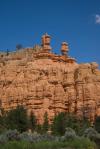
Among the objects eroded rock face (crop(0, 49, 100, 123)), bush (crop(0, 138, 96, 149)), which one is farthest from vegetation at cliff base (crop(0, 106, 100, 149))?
eroded rock face (crop(0, 49, 100, 123))

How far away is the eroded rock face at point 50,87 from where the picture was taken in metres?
86.7

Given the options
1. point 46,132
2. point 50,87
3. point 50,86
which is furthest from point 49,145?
point 50,86

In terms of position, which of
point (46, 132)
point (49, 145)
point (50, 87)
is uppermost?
point (50, 87)

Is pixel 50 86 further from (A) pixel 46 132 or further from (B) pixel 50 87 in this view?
(A) pixel 46 132

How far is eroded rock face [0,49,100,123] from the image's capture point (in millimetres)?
86688

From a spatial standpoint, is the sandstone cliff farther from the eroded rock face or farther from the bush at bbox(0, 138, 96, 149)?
the bush at bbox(0, 138, 96, 149)

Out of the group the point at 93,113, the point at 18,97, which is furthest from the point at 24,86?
the point at 93,113

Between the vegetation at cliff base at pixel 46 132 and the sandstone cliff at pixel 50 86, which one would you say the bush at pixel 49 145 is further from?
the sandstone cliff at pixel 50 86

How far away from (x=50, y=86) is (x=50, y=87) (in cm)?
31

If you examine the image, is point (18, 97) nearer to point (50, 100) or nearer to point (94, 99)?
point (50, 100)

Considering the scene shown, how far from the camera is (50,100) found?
8731 cm

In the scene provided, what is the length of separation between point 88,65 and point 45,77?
9.95 metres

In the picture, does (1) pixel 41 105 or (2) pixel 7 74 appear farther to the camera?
(2) pixel 7 74

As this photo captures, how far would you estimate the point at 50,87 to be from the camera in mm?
88188
